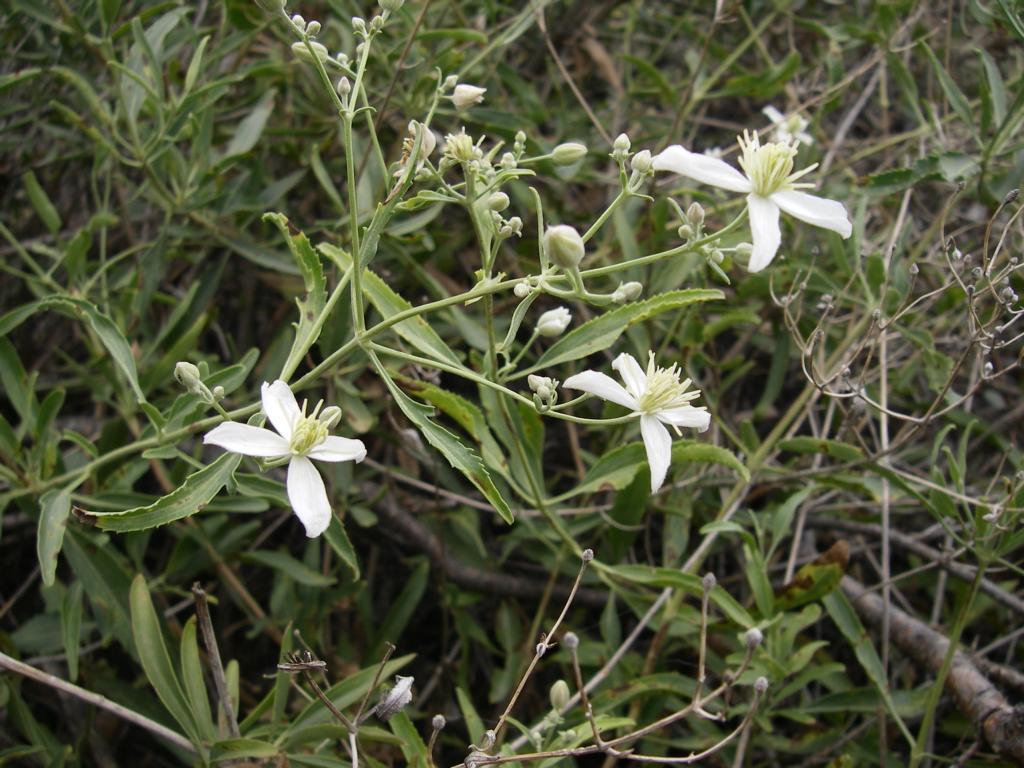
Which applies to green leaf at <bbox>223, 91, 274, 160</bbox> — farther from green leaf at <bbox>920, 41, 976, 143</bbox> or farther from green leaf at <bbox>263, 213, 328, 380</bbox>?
green leaf at <bbox>920, 41, 976, 143</bbox>

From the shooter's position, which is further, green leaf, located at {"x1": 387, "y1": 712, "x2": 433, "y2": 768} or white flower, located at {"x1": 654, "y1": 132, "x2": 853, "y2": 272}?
green leaf, located at {"x1": 387, "y1": 712, "x2": 433, "y2": 768}

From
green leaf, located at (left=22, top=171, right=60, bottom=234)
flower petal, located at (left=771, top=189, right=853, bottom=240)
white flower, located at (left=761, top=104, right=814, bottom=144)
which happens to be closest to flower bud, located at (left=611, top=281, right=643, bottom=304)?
flower petal, located at (left=771, top=189, right=853, bottom=240)

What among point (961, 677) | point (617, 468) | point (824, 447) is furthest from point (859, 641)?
point (617, 468)

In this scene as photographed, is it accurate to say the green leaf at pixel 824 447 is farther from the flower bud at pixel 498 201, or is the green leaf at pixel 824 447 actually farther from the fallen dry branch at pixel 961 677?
the flower bud at pixel 498 201

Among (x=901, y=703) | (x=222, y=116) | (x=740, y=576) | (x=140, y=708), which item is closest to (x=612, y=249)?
(x=740, y=576)

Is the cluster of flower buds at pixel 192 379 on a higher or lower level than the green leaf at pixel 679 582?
higher

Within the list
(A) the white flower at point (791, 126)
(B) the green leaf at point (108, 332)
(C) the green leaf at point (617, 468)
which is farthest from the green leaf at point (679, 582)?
(A) the white flower at point (791, 126)
